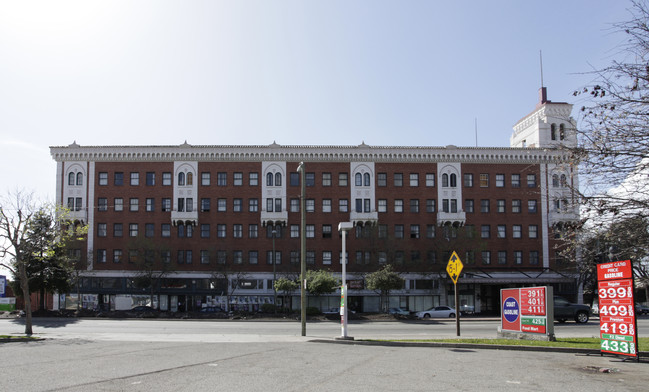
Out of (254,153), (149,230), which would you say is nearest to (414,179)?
(254,153)

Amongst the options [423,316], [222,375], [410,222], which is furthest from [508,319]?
[410,222]

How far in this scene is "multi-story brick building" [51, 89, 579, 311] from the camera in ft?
185

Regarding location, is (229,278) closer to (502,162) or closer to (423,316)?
(423,316)

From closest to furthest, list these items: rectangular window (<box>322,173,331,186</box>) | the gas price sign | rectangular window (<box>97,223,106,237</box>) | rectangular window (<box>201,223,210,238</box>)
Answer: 1. the gas price sign
2. rectangular window (<box>97,223,106,237</box>)
3. rectangular window (<box>201,223,210,238</box>)
4. rectangular window (<box>322,173,331,186</box>)

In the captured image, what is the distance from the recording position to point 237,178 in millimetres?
58375

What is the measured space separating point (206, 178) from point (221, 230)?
586 cm

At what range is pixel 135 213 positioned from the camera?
2280 inches

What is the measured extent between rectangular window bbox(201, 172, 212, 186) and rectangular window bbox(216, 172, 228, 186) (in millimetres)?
856

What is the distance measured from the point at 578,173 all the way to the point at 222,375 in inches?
376

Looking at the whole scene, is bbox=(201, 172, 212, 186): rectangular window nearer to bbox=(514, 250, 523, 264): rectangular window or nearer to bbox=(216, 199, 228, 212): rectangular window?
bbox=(216, 199, 228, 212): rectangular window

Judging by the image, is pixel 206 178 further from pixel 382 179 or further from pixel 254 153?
pixel 382 179

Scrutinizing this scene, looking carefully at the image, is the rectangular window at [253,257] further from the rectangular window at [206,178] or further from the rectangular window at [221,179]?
the rectangular window at [206,178]

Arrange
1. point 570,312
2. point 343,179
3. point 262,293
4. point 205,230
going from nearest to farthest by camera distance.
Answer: point 570,312, point 262,293, point 205,230, point 343,179

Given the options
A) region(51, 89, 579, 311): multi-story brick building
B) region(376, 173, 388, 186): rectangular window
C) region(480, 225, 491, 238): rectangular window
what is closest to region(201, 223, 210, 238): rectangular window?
region(51, 89, 579, 311): multi-story brick building
